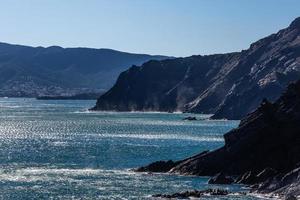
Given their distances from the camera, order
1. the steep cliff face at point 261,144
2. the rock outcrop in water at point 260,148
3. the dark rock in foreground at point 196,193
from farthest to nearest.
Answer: the steep cliff face at point 261,144, the rock outcrop in water at point 260,148, the dark rock in foreground at point 196,193

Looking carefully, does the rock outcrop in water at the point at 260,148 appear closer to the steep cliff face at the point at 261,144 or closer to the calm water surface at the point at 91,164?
the steep cliff face at the point at 261,144

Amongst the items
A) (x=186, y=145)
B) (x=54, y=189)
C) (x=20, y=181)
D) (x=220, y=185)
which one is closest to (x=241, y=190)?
(x=220, y=185)

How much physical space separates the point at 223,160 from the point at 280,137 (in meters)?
8.62

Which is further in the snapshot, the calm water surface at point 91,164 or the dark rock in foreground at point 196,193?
the calm water surface at point 91,164

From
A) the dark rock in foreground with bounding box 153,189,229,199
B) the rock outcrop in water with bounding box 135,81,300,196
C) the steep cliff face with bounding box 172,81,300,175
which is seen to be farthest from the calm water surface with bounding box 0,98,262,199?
the steep cliff face with bounding box 172,81,300,175

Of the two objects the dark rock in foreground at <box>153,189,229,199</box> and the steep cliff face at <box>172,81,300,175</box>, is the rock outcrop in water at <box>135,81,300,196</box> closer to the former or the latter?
the steep cliff face at <box>172,81,300,175</box>

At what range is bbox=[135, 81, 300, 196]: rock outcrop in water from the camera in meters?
105

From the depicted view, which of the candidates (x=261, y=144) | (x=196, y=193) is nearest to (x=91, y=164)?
(x=261, y=144)

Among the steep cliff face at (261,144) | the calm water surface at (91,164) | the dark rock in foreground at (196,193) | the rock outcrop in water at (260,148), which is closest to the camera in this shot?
the dark rock in foreground at (196,193)

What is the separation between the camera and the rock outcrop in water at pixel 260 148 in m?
105

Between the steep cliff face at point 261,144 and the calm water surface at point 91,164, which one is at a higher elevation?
the steep cliff face at point 261,144

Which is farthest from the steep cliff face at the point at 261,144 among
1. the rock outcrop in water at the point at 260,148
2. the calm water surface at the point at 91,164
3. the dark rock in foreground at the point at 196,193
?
the dark rock in foreground at the point at 196,193

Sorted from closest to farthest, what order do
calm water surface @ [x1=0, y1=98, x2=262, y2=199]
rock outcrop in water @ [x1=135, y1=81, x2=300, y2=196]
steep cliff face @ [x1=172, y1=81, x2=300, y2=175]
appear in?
calm water surface @ [x1=0, y1=98, x2=262, y2=199], rock outcrop in water @ [x1=135, y1=81, x2=300, y2=196], steep cliff face @ [x1=172, y1=81, x2=300, y2=175]

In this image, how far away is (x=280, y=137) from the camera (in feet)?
356
